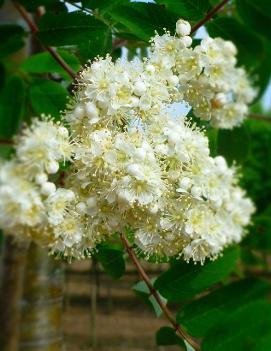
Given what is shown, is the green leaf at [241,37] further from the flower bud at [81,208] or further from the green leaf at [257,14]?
the flower bud at [81,208]

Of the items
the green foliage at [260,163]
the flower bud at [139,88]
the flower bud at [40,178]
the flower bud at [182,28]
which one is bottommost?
the flower bud at [40,178]

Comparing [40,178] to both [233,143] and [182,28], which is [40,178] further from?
[233,143]

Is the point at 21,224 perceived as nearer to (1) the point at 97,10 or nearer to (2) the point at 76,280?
(1) the point at 97,10

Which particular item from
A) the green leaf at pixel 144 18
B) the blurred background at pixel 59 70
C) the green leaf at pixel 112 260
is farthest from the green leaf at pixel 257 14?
the green leaf at pixel 112 260

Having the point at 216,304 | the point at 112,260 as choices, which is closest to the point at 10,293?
the point at 112,260

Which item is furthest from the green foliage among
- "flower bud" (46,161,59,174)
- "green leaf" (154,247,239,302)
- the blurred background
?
"flower bud" (46,161,59,174)

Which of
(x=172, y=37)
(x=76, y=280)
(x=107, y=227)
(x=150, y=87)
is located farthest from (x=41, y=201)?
(x=76, y=280)

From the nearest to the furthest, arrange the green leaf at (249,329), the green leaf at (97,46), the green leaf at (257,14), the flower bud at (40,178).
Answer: the green leaf at (249,329)
the flower bud at (40,178)
the green leaf at (257,14)
the green leaf at (97,46)
